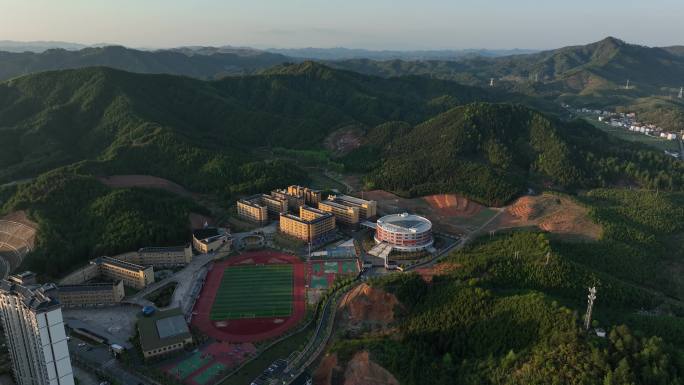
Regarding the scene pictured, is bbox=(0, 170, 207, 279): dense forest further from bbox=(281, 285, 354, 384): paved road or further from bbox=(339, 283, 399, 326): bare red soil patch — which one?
bbox=(339, 283, 399, 326): bare red soil patch

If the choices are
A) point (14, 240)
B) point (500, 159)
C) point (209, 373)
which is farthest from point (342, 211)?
point (14, 240)

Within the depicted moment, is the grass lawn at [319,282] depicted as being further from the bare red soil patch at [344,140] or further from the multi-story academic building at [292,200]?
the bare red soil patch at [344,140]

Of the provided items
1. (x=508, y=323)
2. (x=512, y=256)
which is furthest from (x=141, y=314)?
(x=512, y=256)

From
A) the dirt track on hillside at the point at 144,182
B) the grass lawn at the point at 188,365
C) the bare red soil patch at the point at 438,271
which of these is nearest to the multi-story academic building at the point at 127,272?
the grass lawn at the point at 188,365

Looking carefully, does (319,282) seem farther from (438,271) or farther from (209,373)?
(209,373)

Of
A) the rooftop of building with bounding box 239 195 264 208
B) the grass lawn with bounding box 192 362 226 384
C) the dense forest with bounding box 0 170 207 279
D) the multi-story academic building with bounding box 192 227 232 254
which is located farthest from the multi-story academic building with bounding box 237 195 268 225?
the grass lawn with bounding box 192 362 226 384
